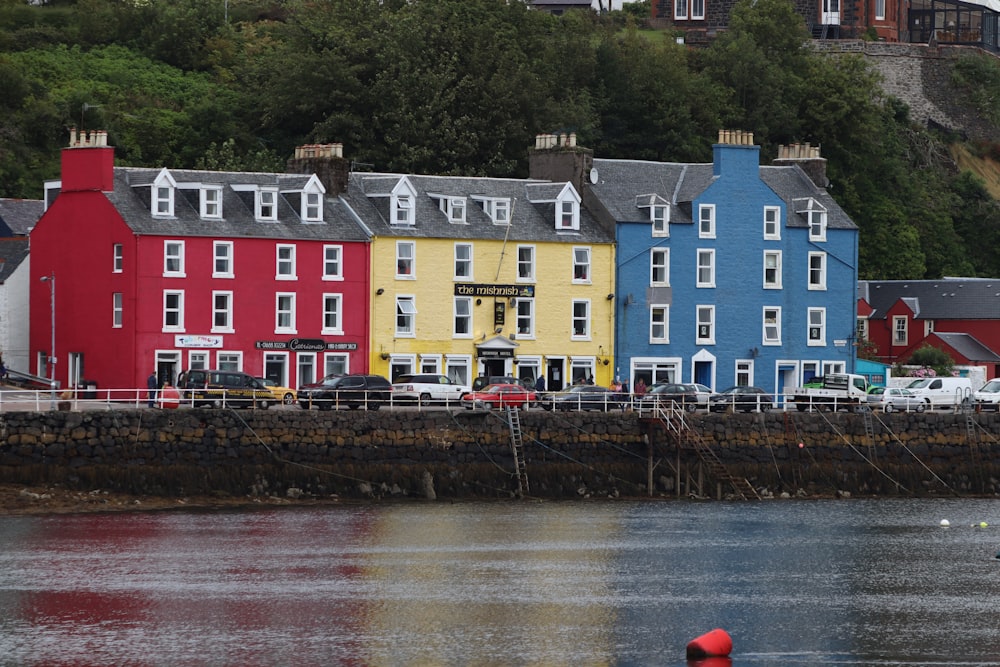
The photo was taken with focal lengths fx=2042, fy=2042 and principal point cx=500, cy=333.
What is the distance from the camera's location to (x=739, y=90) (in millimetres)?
117250

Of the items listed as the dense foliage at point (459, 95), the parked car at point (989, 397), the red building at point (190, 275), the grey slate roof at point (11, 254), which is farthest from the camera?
the dense foliage at point (459, 95)

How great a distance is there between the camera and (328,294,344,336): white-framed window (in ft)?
255

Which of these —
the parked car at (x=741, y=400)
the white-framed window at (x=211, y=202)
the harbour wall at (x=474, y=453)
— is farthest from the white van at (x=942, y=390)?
the white-framed window at (x=211, y=202)

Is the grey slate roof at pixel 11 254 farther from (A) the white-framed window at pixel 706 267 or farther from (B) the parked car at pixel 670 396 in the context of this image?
(A) the white-framed window at pixel 706 267

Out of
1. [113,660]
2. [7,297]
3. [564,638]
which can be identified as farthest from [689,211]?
[113,660]

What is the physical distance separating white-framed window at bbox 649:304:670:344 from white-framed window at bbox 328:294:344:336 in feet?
44.8

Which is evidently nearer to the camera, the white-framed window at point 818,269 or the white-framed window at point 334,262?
the white-framed window at point 334,262

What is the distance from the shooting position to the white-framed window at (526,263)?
81.9 metres

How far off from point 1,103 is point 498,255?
1323 inches

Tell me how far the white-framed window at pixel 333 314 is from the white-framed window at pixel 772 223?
19.6m

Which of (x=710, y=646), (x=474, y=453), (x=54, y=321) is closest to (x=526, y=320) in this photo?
(x=474, y=453)

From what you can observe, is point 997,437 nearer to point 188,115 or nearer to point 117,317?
point 117,317

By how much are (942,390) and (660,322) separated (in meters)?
11.8

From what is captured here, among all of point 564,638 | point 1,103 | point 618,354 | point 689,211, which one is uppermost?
point 1,103
